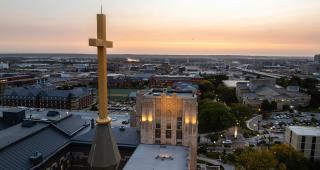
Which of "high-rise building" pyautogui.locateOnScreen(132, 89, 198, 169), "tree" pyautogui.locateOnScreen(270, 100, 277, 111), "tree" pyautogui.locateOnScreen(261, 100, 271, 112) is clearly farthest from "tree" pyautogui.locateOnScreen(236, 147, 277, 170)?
"tree" pyautogui.locateOnScreen(270, 100, 277, 111)

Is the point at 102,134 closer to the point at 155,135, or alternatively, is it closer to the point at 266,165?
the point at 155,135

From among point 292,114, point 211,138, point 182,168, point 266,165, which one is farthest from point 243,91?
point 182,168

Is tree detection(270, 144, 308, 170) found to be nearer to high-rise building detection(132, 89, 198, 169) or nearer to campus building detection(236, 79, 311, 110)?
high-rise building detection(132, 89, 198, 169)

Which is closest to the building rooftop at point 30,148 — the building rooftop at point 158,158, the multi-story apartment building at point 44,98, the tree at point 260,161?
the building rooftop at point 158,158

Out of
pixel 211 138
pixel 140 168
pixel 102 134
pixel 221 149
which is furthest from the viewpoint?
pixel 211 138

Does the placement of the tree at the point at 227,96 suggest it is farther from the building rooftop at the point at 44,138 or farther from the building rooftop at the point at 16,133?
the building rooftop at the point at 16,133

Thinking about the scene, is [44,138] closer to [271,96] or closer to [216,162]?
[216,162]

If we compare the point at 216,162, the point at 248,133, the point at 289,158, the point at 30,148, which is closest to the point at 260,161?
the point at 289,158
